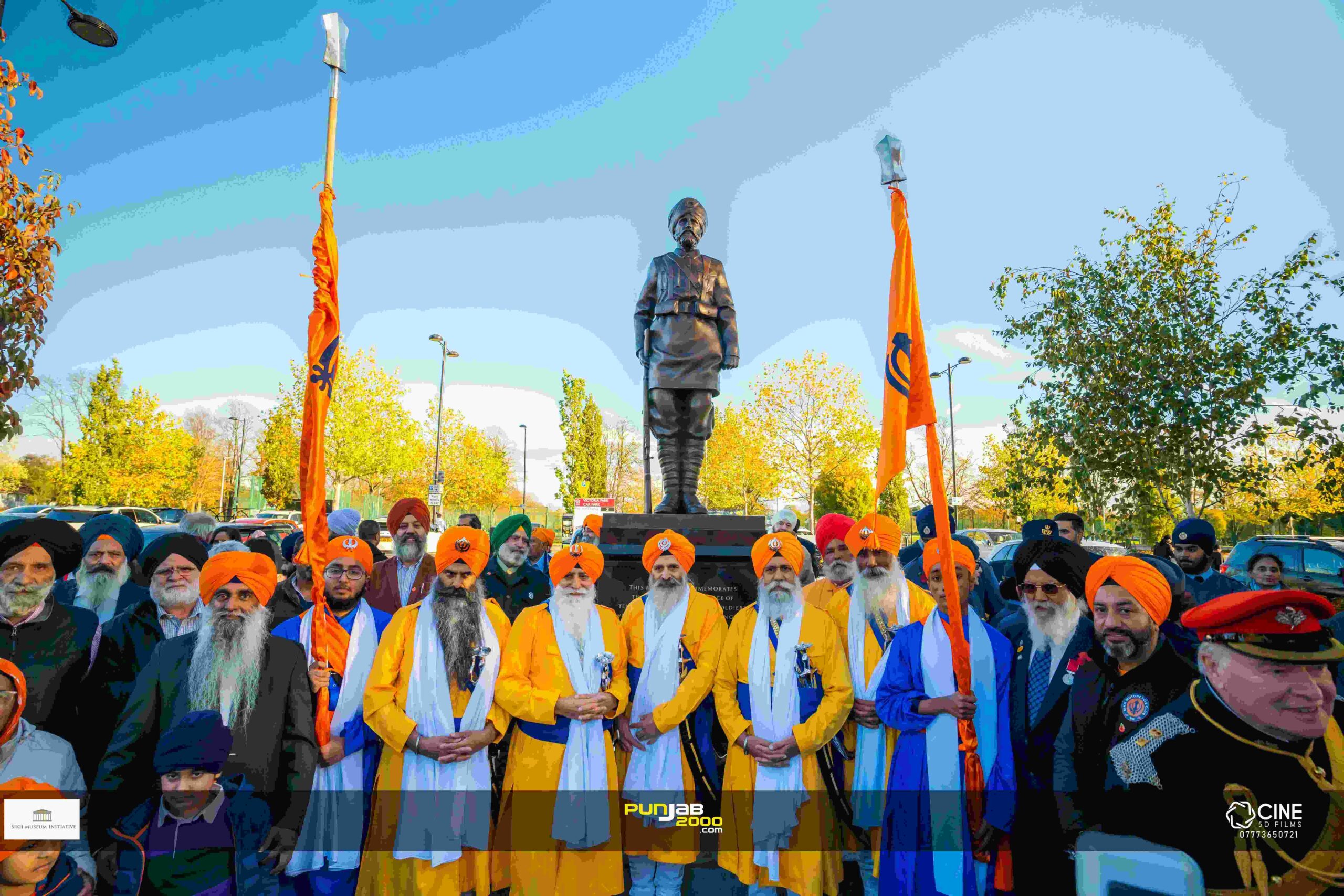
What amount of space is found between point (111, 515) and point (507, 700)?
286cm

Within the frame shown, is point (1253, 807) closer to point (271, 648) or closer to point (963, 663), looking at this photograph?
point (963, 663)

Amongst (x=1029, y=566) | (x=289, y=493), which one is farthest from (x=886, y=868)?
(x=289, y=493)

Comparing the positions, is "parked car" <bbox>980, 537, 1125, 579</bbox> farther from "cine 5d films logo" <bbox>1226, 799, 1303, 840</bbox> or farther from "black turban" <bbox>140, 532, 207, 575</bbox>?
"black turban" <bbox>140, 532, 207, 575</bbox>

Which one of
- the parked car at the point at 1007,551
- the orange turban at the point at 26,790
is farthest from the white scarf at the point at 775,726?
the parked car at the point at 1007,551

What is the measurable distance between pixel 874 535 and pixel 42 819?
12.2ft

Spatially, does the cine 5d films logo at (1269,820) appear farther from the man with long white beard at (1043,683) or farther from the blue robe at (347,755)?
the blue robe at (347,755)

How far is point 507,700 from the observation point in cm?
345

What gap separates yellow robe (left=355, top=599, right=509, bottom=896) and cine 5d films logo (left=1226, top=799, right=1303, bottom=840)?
110 inches

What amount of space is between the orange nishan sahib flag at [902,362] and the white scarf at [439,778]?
2289 millimetres

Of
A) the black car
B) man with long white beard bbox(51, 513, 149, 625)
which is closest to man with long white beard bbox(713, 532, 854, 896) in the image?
man with long white beard bbox(51, 513, 149, 625)

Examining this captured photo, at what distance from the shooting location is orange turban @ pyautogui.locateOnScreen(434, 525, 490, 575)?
3732mm

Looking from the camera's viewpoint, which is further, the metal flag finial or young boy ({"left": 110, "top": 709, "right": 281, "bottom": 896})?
the metal flag finial

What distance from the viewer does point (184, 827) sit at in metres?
2.53

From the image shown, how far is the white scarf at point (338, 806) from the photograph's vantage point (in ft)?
10.8
